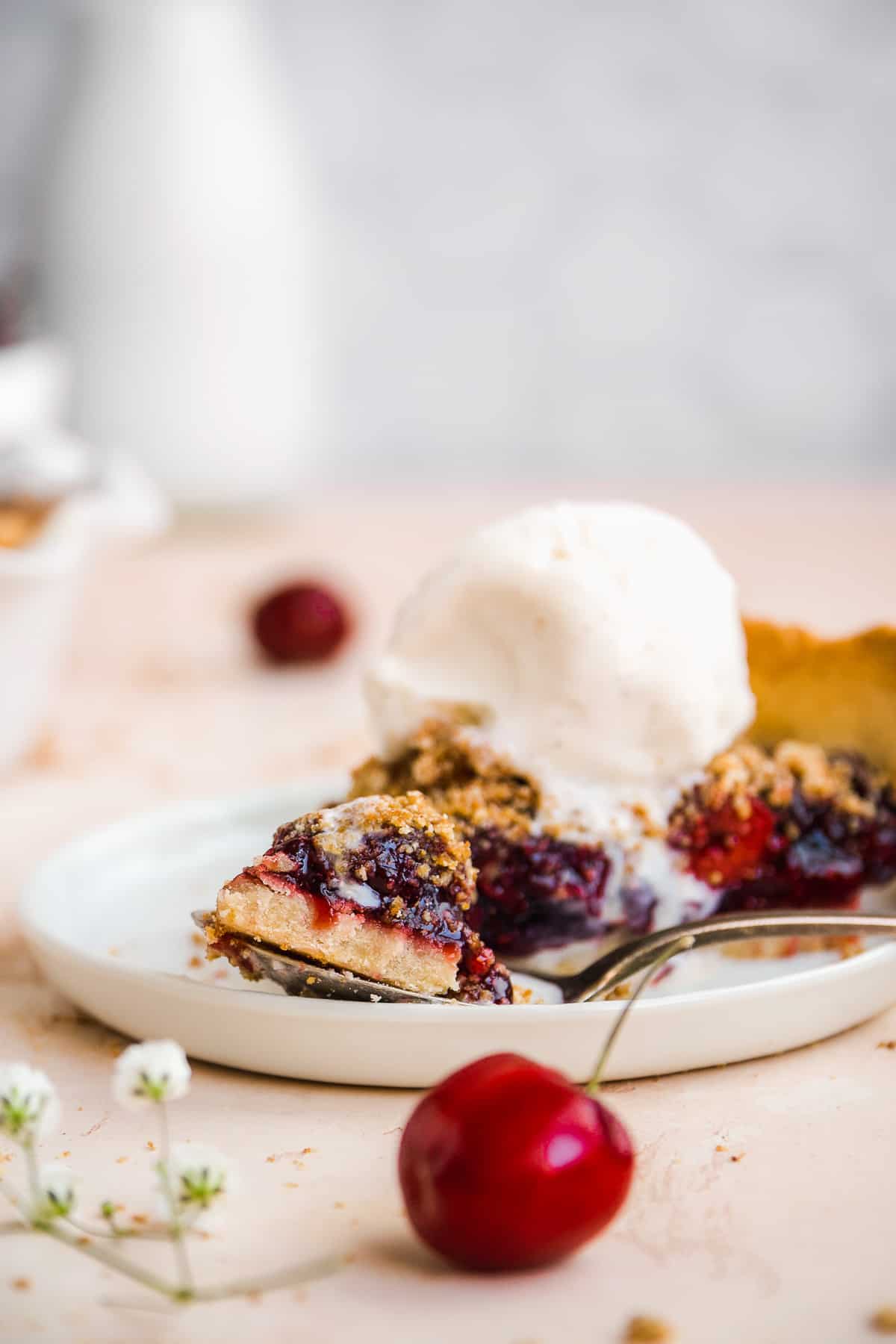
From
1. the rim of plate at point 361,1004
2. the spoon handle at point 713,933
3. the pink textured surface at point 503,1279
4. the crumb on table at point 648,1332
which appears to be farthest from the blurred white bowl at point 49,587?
the crumb on table at point 648,1332

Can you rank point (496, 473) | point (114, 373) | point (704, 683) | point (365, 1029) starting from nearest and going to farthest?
1. point (365, 1029)
2. point (704, 683)
3. point (114, 373)
4. point (496, 473)

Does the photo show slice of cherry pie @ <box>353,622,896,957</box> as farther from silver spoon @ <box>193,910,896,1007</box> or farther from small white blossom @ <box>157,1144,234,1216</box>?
small white blossom @ <box>157,1144,234,1216</box>

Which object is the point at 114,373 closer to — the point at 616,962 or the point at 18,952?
the point at 18,952

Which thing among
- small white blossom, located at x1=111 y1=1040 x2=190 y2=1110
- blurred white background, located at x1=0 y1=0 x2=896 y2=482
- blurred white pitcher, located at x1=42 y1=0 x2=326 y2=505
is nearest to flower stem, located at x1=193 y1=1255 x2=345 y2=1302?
small white blossom, located at x1=111 y1=1040 x2=190 y2=1110

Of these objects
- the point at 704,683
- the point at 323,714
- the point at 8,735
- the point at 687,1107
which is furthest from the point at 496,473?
the point at 687,1107

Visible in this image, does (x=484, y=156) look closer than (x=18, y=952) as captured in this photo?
No

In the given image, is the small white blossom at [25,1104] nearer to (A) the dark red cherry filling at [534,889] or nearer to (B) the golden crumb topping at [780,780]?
(A) the dark red cherry filling at [534,889]
